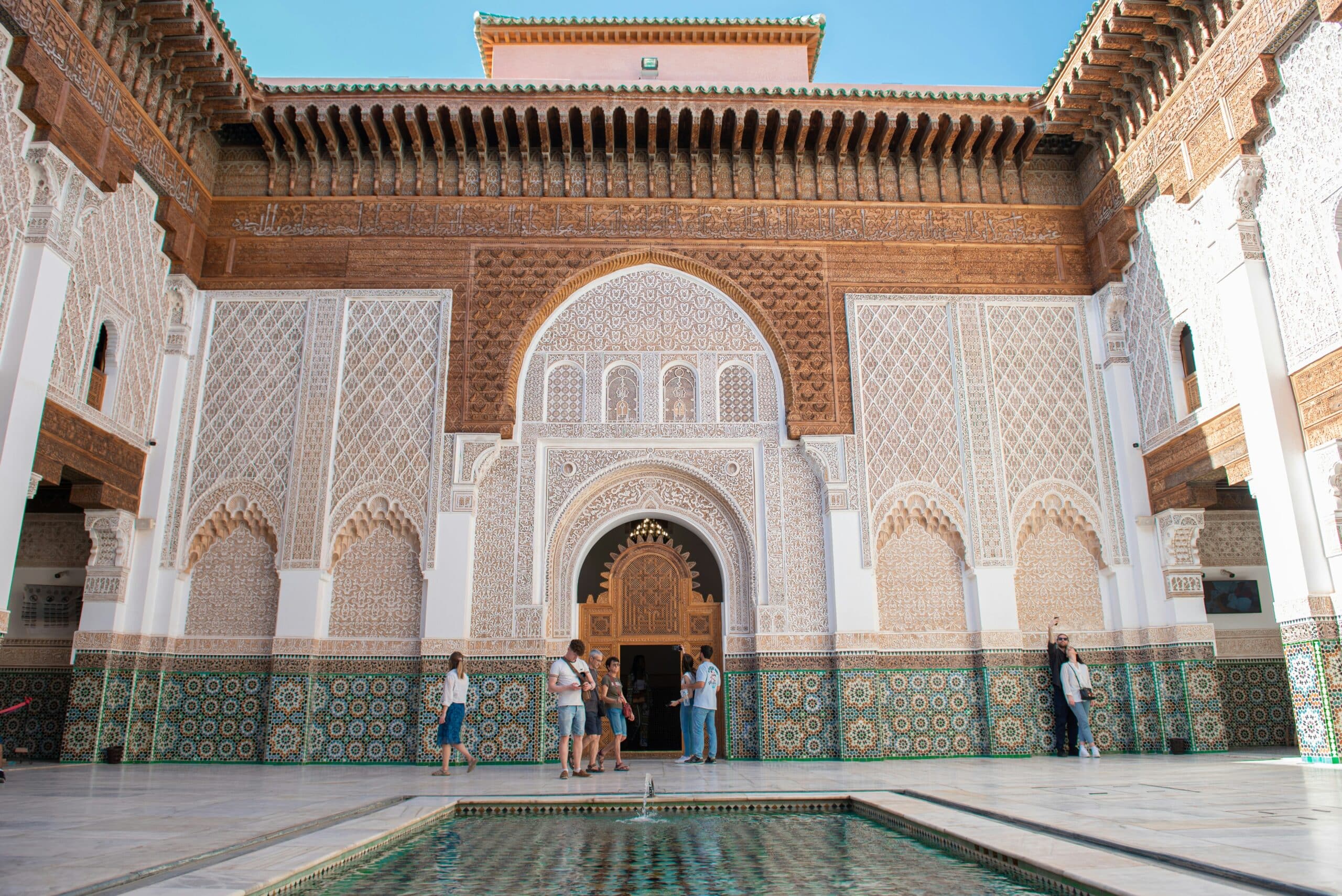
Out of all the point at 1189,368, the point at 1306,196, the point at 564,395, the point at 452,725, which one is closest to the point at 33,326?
the point at 452,725

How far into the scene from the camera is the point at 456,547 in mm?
6133

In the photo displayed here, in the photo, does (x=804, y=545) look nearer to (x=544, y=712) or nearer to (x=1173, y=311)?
(x=544, y=712)

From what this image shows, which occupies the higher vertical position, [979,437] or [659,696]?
[979,437]

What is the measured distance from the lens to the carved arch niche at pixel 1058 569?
628 centimetres

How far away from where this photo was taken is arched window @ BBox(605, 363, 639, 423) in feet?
21.7

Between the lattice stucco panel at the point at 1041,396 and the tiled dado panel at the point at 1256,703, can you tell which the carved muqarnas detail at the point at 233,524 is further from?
the tiled dado panel at the point at 1256,703

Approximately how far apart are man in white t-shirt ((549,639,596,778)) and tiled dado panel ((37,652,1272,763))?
3.95 ft

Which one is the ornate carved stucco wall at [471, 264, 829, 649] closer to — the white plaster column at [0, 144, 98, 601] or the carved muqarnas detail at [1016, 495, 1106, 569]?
the carved muqarnas detail at [1016, 495, 1106, 569]

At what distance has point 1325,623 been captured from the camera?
4656mm

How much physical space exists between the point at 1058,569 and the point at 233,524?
18.6 feet

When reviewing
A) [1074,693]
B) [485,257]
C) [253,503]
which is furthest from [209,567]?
[1074,693]

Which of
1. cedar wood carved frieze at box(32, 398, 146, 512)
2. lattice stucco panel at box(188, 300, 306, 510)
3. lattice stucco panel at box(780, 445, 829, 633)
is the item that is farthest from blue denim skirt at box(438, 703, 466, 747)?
cedar wood carved frieze at box(32, 398, 146, 512)

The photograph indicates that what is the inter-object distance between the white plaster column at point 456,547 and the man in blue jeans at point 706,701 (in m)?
1.56

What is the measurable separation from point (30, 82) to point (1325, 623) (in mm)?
7212
